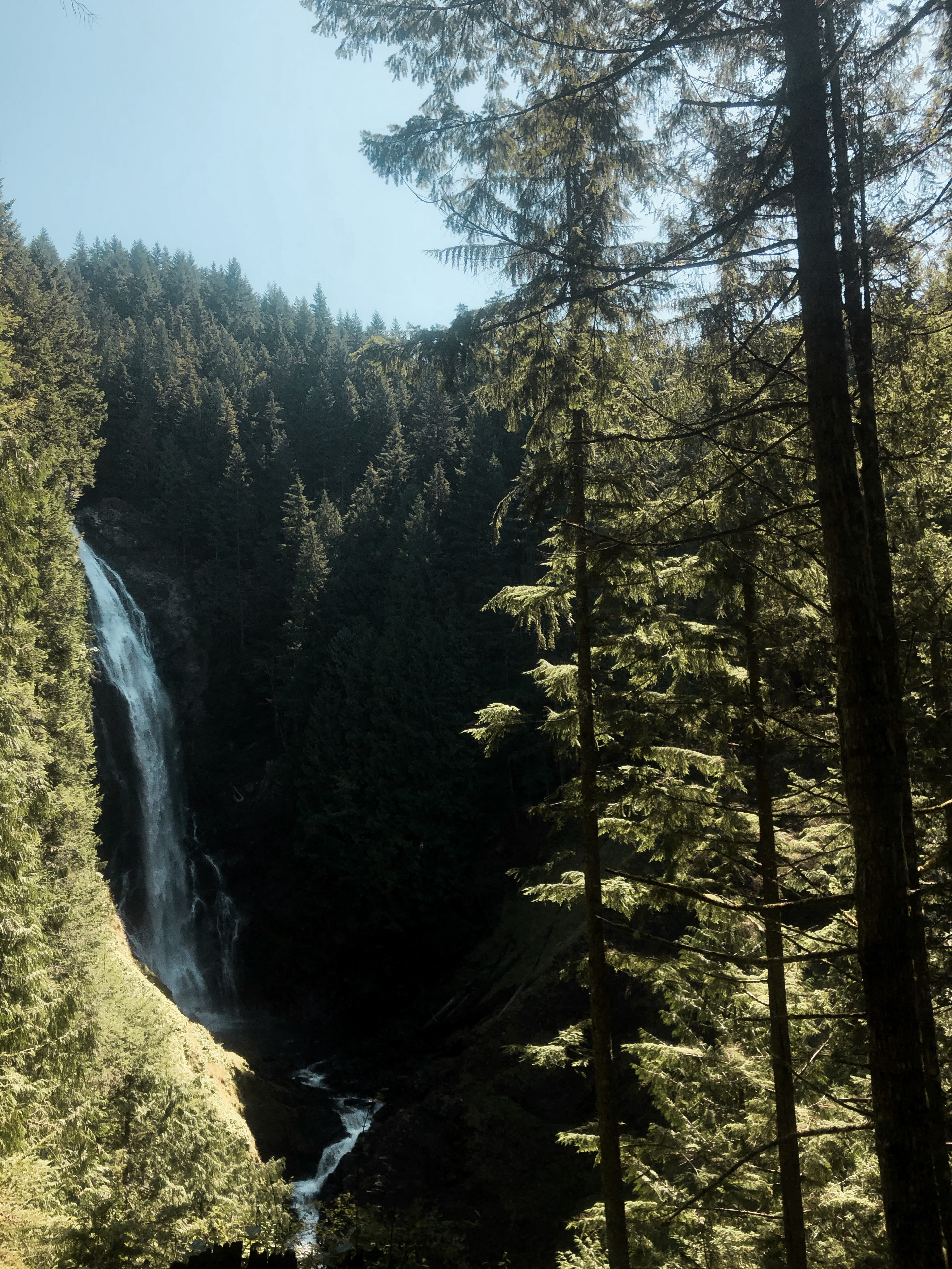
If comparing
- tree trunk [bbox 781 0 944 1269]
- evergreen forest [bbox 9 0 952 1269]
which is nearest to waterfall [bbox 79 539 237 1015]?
evergreen forest [bbox 9 0 952 1269]

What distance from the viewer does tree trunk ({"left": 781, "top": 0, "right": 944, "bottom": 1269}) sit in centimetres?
350

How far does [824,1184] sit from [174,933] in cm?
2817

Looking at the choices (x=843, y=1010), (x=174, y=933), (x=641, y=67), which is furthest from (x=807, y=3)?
(x=174, y=933)

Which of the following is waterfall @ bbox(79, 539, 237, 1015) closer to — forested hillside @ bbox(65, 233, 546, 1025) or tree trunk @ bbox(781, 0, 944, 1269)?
forested hillside @ bbox(65, 233, 546, 1025)

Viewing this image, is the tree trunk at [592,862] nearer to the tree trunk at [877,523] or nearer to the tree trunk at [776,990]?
the tree trunk at [776,990]

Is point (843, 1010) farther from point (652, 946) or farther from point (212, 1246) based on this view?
point (652, 946)

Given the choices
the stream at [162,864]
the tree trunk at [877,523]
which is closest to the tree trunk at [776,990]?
the tree trunk at [877,523]

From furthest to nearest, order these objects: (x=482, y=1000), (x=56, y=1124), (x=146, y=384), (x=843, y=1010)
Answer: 1. (x=146, y=384)
2. (x=482, y=1000)
3. (x=56, y=1124)
4. (x=843, y=1010)

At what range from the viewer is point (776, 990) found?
22.8ft

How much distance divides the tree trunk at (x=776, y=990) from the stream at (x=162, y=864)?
19.6 metres

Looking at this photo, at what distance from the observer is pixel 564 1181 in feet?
48.4

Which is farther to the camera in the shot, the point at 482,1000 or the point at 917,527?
the point at 482,1000

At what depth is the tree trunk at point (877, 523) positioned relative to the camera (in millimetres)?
4684

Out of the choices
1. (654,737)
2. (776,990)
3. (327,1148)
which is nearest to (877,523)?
(654,737)
